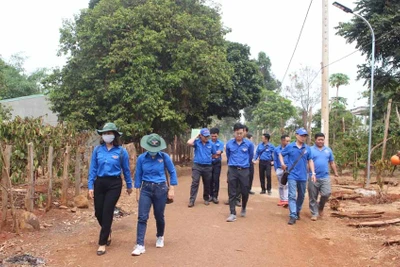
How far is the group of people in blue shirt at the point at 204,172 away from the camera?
18.2 ft

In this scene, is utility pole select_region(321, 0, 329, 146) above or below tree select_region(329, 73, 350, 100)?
below

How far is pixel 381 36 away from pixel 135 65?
9.55m

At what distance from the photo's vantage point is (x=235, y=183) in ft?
25.0

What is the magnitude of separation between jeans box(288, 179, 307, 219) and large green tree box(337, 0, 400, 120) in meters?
9.96

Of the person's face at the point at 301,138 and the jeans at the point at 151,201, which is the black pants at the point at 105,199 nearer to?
the jeans at the point at 151,201

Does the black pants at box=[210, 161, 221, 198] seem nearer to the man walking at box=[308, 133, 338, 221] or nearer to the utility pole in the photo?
the man walking at box=[308, 133, 338, 221]

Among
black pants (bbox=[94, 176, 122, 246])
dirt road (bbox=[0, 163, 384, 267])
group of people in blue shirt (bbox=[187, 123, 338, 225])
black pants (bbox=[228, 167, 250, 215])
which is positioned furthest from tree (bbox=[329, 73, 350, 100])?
black pants (bbox=[94, 176, 122, 246])

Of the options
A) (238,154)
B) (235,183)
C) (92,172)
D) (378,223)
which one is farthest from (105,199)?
(378,223)

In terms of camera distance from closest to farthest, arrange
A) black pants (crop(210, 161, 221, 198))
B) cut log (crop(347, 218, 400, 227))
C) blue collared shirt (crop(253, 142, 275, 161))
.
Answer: cut log (crop(347, 218, 400, 227)), black pants (crop(210, 161, 221, 198)), blue collared shirt (crop(253, 142, 275, 161))

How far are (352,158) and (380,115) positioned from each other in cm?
1001

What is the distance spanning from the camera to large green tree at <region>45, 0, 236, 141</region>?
1563 centimetres

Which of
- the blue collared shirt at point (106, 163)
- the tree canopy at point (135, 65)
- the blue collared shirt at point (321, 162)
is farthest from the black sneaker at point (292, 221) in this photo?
the tree canopy at point (135, 65)

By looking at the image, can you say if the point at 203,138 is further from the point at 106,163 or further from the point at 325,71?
the point at 325,71

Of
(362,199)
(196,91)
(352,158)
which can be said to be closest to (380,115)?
(352,158)
